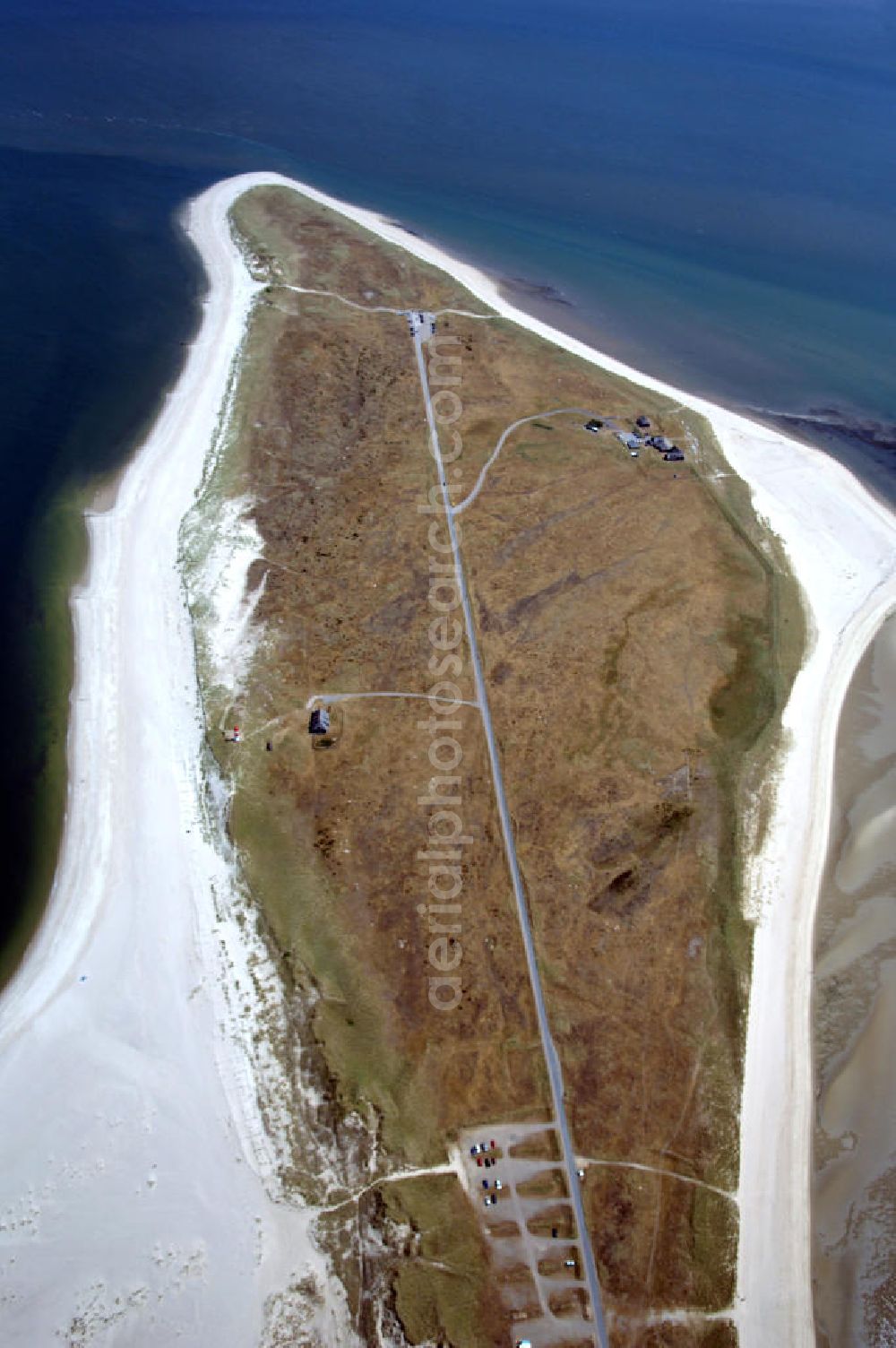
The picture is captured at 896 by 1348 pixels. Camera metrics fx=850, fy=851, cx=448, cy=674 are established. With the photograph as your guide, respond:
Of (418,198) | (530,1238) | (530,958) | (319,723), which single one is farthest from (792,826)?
(418,198)

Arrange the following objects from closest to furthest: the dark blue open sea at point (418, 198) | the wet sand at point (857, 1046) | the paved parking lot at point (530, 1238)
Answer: the paved parking lot at point (530, 1238) < the wet sand at point (857, 1046) < the dark blue open sea at point (418, 198)

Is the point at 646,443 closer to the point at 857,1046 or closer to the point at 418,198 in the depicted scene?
the point at 857,1046

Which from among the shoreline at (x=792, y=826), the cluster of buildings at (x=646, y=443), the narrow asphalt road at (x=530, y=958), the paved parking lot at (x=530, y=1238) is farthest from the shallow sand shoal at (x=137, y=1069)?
the cluster of buildings at (x=646, y=443)

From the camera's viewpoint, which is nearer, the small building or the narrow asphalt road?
the narrow asphalt road

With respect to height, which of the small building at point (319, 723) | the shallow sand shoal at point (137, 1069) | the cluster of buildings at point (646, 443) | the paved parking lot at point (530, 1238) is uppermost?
the cluster of buildings at point (646, 443)

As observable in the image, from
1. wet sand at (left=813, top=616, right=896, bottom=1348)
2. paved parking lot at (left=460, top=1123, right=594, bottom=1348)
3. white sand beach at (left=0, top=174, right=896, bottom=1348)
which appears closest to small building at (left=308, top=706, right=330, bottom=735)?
white sand beach at (left=0, top=174, right=896, bottom=1348)

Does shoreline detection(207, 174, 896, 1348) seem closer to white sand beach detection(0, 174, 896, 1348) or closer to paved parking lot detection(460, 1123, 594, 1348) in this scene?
white sand beach detection(0, 174, 896, 1348)

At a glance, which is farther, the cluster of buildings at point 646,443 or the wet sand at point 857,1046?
the cluster of buildings at point 646,443

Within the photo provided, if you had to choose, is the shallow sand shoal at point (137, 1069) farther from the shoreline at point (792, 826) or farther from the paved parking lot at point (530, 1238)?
the shoreline at point (792, 826)
